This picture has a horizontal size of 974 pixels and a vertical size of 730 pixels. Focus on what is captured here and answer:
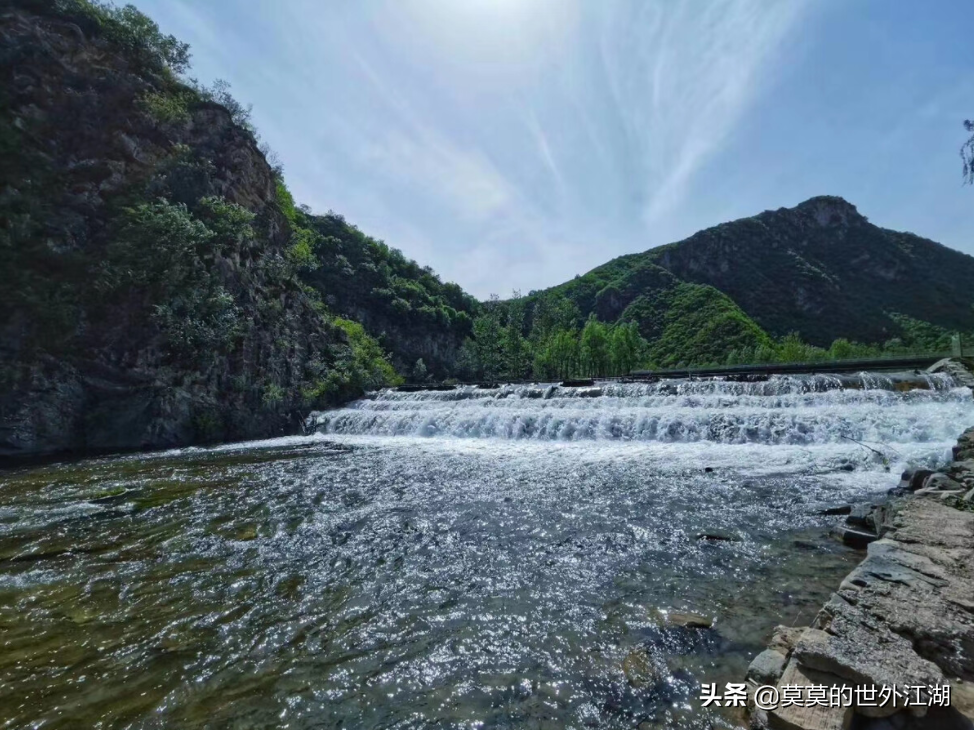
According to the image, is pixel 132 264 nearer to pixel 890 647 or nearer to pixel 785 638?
pixel 785 638

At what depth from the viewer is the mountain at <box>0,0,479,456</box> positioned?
19.0 metres

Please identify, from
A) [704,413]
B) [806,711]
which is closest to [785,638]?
[806,711]

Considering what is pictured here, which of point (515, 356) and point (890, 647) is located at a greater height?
point (515, 356)

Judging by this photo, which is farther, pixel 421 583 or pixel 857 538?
pixel 857 538

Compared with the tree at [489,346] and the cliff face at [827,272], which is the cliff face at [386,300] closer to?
the tree at [489,346]

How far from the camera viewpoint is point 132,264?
2167 cm

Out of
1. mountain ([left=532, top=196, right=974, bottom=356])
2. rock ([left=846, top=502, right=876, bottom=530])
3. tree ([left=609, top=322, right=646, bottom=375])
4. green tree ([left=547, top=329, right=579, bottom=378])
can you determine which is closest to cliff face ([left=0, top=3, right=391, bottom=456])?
rock ([left=846, top=502, right=876, bottom=530])

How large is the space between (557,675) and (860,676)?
220 cm

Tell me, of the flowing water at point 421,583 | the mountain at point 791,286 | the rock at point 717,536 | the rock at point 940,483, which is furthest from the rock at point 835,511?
the mountain at point 791,286

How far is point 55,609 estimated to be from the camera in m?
5.02

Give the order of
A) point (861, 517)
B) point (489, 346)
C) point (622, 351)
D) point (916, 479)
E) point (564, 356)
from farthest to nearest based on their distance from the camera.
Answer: point (489, 346), point (564, 356), point (622, 351), point (916, 479), point (861, 517)

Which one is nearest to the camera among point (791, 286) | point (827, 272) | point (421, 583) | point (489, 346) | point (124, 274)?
point (421, 583)

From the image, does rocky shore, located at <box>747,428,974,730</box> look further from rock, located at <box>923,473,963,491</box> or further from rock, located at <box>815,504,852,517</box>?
rock, located at <box>923,473,963,491</box>

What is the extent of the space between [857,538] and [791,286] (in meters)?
114
